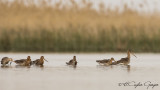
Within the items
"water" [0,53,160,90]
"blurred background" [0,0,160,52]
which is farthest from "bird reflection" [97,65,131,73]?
"blurred background" [0,0,160,52]

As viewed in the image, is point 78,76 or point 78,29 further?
point 78,29

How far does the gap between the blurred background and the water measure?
7.51 feet

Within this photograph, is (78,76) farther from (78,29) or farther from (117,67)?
Answer: (78,29)

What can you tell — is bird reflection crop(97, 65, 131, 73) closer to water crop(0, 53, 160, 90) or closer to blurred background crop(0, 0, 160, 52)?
water crop(0, 53, 160, 90)

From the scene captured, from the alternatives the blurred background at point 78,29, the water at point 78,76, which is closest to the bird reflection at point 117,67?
the water at point 78,76

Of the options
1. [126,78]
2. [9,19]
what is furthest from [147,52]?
[126,78]

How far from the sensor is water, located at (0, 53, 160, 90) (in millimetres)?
10281

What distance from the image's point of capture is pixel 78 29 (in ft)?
60.5

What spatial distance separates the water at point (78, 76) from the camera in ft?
33.7

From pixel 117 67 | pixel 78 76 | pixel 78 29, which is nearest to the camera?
pixel 78 76

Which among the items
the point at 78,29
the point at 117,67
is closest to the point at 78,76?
Answer: the point at 117,67

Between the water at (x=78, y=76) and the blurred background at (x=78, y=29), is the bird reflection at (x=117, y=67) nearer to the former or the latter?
the water at (x=78, y=76)

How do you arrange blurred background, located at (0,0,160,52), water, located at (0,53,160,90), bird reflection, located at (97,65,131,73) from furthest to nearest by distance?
blurred background, located at (0,0,160,52)
bird reflection, located at (97,65,131,73)
water, located at (0,53,160,90)

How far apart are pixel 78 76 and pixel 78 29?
6702 millimetres
